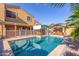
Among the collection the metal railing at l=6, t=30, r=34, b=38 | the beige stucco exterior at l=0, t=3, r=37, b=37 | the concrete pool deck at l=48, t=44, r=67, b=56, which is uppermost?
the beige stucco exterior at l=0, t=3, r=37, b=37

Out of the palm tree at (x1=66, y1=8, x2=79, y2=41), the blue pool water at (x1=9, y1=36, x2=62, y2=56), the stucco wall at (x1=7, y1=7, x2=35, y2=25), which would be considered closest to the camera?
the palm tree at (x1=66, y1=8, x2=79, y2=41)

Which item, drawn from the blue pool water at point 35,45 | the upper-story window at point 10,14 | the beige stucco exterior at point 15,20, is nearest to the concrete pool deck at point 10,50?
the blue pool water at point 35,45

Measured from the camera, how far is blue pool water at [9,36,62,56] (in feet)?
20.4

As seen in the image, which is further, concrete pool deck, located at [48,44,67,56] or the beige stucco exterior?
the beige stucco exterior

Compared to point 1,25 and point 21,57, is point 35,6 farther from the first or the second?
point 21,57

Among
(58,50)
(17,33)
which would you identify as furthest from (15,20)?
(58,50)

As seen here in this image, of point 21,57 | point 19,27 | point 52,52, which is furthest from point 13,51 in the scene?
point 52,52

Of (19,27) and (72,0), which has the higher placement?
(72,0)

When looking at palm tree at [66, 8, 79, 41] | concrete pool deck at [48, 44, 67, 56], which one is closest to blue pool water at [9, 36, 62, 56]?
concrete pool deck at [48, 44, 67, 56]

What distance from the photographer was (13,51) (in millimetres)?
6273

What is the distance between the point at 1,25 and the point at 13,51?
2.87 ft

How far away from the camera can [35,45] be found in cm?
644

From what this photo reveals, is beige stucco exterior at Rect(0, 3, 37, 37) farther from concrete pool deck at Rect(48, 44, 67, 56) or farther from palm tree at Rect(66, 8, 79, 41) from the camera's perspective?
palm tree at Rect(66, 8, 79, 41)

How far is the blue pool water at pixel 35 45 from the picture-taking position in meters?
6.22
